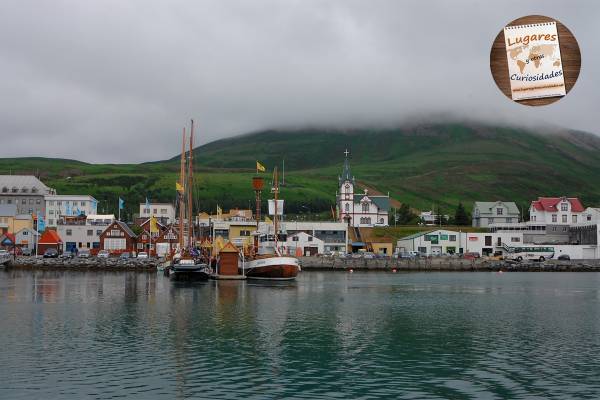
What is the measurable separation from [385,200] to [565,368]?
5843 inches

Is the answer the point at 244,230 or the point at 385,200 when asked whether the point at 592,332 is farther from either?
the point at 385,200

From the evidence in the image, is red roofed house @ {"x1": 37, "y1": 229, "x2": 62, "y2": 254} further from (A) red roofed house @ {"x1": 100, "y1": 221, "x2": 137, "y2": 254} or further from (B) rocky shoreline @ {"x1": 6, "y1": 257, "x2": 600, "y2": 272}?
(B) rocky shoreline @ {"x1": 6, "y1": 257, "x2": 600, "y2": 272}

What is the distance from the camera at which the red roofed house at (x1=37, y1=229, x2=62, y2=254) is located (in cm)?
Result: 14938

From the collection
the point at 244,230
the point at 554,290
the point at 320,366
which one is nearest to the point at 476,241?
the point at 244,230

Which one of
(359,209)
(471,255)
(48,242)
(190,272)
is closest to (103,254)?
(48,242)

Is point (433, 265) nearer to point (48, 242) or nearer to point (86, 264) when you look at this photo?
point (86, 264)

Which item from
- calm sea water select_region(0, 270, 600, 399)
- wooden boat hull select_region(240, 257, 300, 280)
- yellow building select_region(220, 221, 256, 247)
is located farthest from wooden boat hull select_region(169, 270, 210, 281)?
yellow building select_region(220, 221, 256, 247)

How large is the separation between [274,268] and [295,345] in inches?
2136

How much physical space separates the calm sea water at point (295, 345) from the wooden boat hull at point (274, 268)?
762 inches

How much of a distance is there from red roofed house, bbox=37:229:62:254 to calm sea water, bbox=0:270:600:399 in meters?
76.1

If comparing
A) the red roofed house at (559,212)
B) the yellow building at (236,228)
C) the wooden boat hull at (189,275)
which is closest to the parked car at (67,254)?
the yellow building at (236,228)

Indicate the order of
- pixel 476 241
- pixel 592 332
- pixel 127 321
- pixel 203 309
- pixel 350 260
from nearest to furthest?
pixel 592 332, pixel 127 321, pixel 203 309, pixel 350 260, pixel 476 241

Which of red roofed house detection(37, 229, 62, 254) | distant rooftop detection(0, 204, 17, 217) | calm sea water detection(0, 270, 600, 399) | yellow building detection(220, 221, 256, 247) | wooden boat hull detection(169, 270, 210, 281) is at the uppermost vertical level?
distant rooftop detection(0, 204, 17, 217)

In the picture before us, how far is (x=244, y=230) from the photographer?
152250 mm
